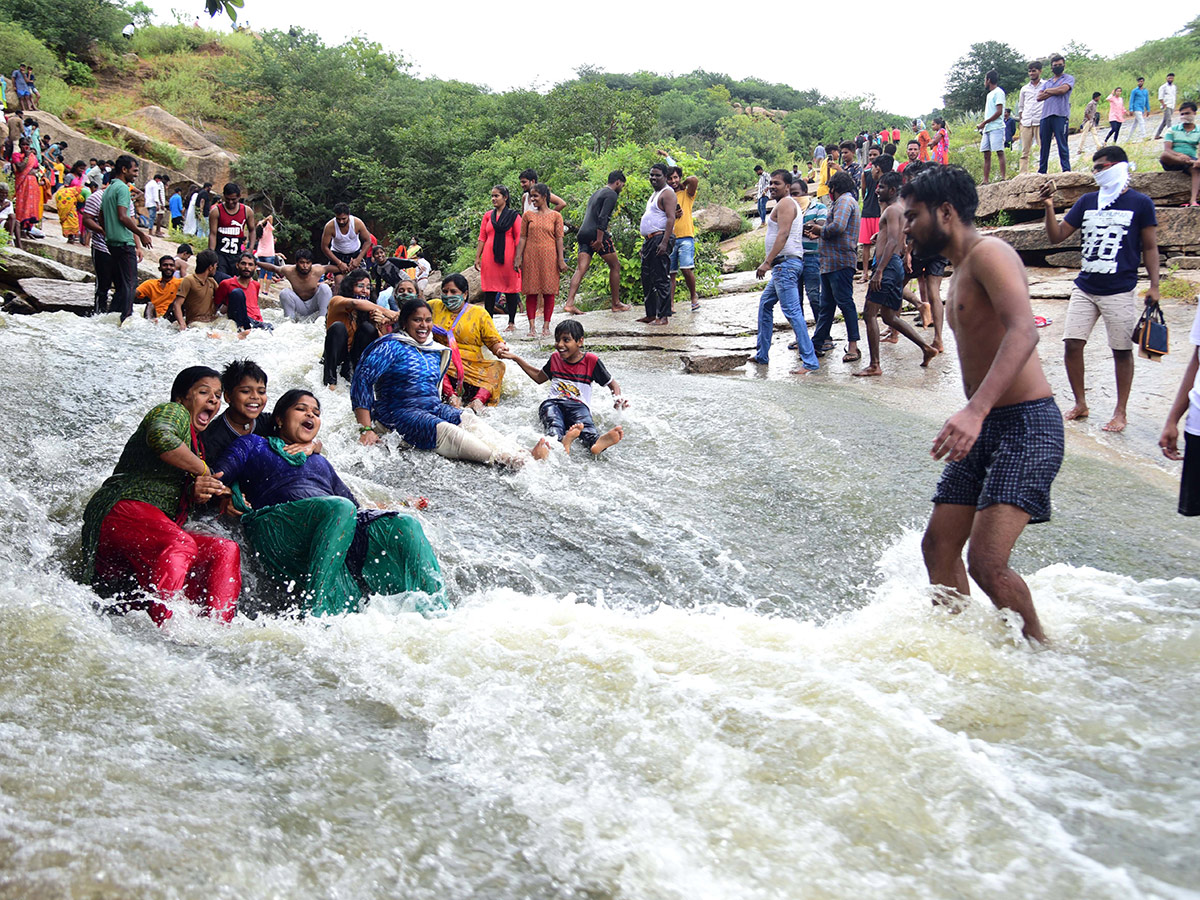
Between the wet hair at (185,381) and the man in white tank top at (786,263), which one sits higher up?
the man in white tank top at (786,263)

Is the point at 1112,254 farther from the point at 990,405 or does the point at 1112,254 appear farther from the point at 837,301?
the point at 990,405

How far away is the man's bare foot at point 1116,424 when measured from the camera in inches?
274

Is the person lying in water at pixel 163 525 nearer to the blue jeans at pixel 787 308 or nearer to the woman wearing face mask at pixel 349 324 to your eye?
the woman wearing face mask at pixel 349 324

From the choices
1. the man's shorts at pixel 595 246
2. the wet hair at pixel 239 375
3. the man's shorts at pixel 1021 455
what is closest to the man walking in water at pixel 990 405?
the man's shorts at pixel 1021 455

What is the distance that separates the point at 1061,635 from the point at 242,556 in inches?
151

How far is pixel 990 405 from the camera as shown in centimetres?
335

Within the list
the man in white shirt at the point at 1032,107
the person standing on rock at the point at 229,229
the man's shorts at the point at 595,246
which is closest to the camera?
the person standing on rock at the point at 229,229

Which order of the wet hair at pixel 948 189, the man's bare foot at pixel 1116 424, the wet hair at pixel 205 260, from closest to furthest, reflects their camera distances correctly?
the wet hair at pixel 948 189 < the man's bare foot at pixel 1116 424 < the wet hair at pixel 205 260

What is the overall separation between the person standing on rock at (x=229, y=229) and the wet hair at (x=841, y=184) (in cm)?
698

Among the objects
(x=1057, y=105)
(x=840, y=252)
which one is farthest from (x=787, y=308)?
(x=1057, y=105)

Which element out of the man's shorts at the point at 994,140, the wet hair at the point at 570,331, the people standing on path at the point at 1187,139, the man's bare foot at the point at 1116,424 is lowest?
the man's bare foot at the point at 1116,424

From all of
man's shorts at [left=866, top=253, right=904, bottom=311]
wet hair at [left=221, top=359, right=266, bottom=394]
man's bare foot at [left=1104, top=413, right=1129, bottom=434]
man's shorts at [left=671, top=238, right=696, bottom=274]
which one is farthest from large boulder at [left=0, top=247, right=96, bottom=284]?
man's bare foot at [left=1104, top=413, right=1129, bottom=434]

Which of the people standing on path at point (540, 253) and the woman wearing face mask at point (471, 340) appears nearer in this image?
the woman wearing face mask at point (471, 340)

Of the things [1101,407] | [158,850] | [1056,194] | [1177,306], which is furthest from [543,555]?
[1056,194]
